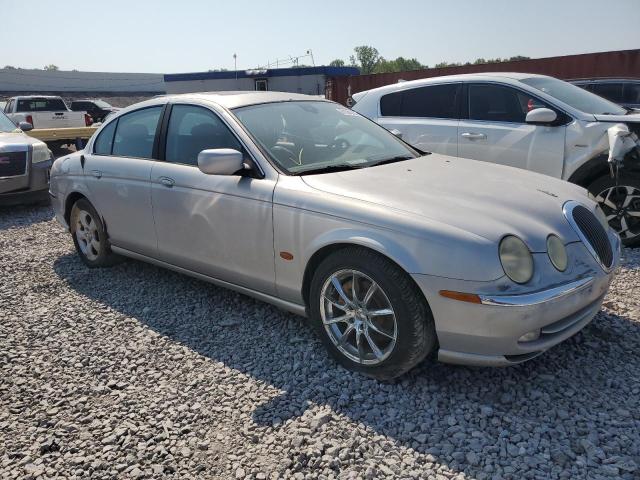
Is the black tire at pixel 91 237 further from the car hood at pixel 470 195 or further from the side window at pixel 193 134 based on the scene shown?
the car hood at pixel 470 195

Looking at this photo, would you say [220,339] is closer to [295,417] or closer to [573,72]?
[295,417]

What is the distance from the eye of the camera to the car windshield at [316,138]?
3.56 meters

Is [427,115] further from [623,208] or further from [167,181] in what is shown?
[167,181]

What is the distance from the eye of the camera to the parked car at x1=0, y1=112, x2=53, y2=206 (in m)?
7.78

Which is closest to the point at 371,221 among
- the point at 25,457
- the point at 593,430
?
the point at 593,430

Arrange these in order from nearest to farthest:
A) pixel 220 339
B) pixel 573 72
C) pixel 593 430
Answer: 1. pixel 593 430
2. pixel 220 339
3. pixel 573 72

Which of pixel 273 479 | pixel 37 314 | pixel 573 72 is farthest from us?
pixel 573 72

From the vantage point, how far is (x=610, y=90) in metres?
9.34

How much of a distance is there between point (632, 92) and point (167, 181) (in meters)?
8.66

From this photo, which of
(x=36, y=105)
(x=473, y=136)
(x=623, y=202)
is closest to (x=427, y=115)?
(x=473, y=136)

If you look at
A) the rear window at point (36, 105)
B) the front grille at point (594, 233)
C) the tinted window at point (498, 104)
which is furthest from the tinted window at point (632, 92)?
the rear window at point (36, 105)

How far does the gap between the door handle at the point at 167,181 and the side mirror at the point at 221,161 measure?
26.7 inches

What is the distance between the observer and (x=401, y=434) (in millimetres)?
2609

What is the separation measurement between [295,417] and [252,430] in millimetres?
233
